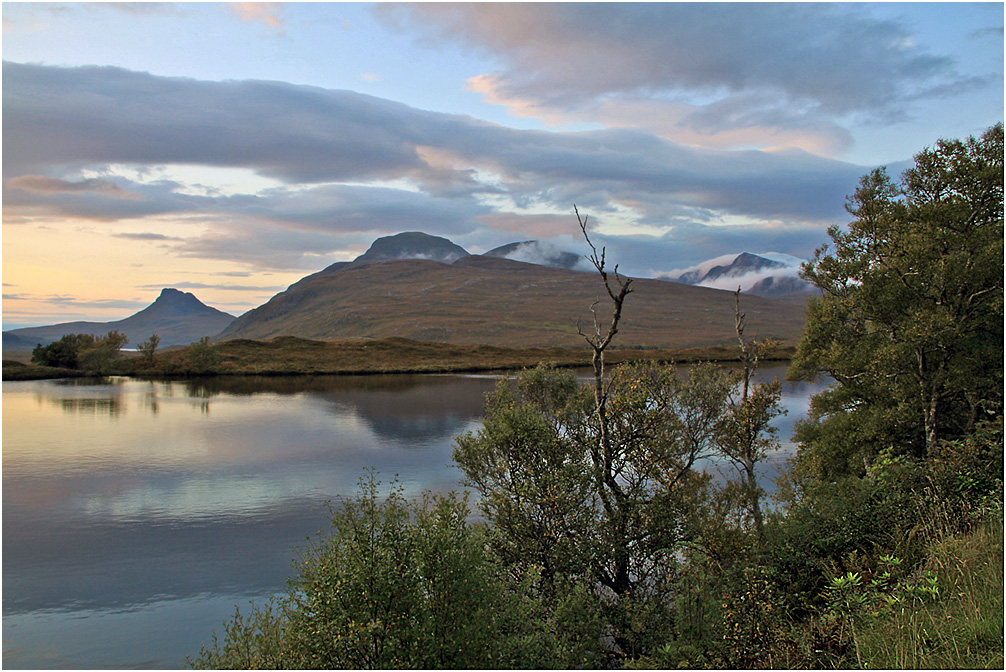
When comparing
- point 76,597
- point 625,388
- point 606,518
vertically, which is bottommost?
point 76,597

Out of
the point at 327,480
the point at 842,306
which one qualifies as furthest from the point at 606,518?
the point at 327,480

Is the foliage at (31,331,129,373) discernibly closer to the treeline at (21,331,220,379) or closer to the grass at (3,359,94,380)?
the treeline at (21,331,220,379)

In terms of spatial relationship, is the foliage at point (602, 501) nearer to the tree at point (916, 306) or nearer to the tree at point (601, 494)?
the tree at point (601, 494)

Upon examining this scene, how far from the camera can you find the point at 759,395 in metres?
19.2

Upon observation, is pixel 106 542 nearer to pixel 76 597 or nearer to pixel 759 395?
pixel 76 597

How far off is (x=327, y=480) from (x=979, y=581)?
29709 mm

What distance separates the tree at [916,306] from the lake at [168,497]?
862 centimetres

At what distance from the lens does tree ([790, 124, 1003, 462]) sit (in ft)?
68.6

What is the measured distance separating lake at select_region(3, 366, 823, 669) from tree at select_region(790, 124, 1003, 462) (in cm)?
862

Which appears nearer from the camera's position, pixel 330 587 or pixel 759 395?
pixel 330 587

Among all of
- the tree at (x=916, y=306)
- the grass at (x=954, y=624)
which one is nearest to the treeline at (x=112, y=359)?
the tree at (x=916, y=306)

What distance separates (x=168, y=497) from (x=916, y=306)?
35080 millimetres

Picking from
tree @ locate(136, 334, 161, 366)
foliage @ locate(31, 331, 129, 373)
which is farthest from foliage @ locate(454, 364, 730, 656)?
foliage @ locate(31, 331, 129, 373)

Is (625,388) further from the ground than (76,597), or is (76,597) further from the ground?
(625,388)
